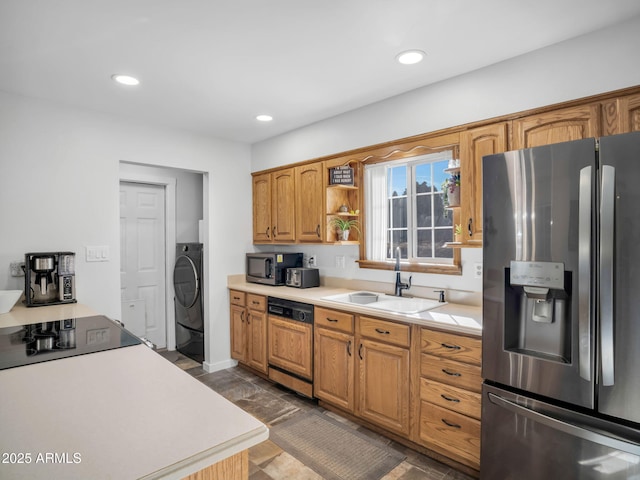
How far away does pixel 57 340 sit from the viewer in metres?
1.67

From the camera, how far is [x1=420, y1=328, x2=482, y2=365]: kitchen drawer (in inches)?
77.5

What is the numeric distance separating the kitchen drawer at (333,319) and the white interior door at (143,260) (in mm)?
2384

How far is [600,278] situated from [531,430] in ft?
2.36

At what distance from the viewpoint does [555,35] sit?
1918mm

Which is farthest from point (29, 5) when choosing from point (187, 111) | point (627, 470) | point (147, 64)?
point (627, 470)

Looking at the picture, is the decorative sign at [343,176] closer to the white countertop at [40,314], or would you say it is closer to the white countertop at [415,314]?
the white countertop at [415,314]

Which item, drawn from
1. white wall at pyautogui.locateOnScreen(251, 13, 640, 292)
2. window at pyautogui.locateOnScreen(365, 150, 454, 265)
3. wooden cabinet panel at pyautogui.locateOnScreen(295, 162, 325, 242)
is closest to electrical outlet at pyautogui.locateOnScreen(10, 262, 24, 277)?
wooden cabinet panel at pyautogui.locateOnScreen(295, 162, 325, 242)

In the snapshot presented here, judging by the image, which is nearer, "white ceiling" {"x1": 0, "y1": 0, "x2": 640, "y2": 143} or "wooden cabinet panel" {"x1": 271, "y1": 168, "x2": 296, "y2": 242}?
"white ceiling" {"x1": 0, "y1": 0, "x2": 640, "y2": 143}

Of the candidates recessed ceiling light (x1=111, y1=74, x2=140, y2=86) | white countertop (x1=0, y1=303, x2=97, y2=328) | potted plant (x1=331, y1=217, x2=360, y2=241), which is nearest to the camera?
white countertop (x1=0, y1=303, x2=97, y2=328)

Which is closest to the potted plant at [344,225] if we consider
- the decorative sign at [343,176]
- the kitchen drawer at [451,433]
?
the decorative sign at [343,176]

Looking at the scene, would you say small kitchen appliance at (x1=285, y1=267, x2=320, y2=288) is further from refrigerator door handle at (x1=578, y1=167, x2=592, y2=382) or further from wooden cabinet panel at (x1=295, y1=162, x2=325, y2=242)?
refrigerator door handle at (x1=578, y1=167, x2=592, y2=382)

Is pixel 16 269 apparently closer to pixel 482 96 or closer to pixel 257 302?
pixel 257 302

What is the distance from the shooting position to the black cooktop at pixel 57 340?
1.44m

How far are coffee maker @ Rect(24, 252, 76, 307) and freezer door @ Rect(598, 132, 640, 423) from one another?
3116 millimetres
